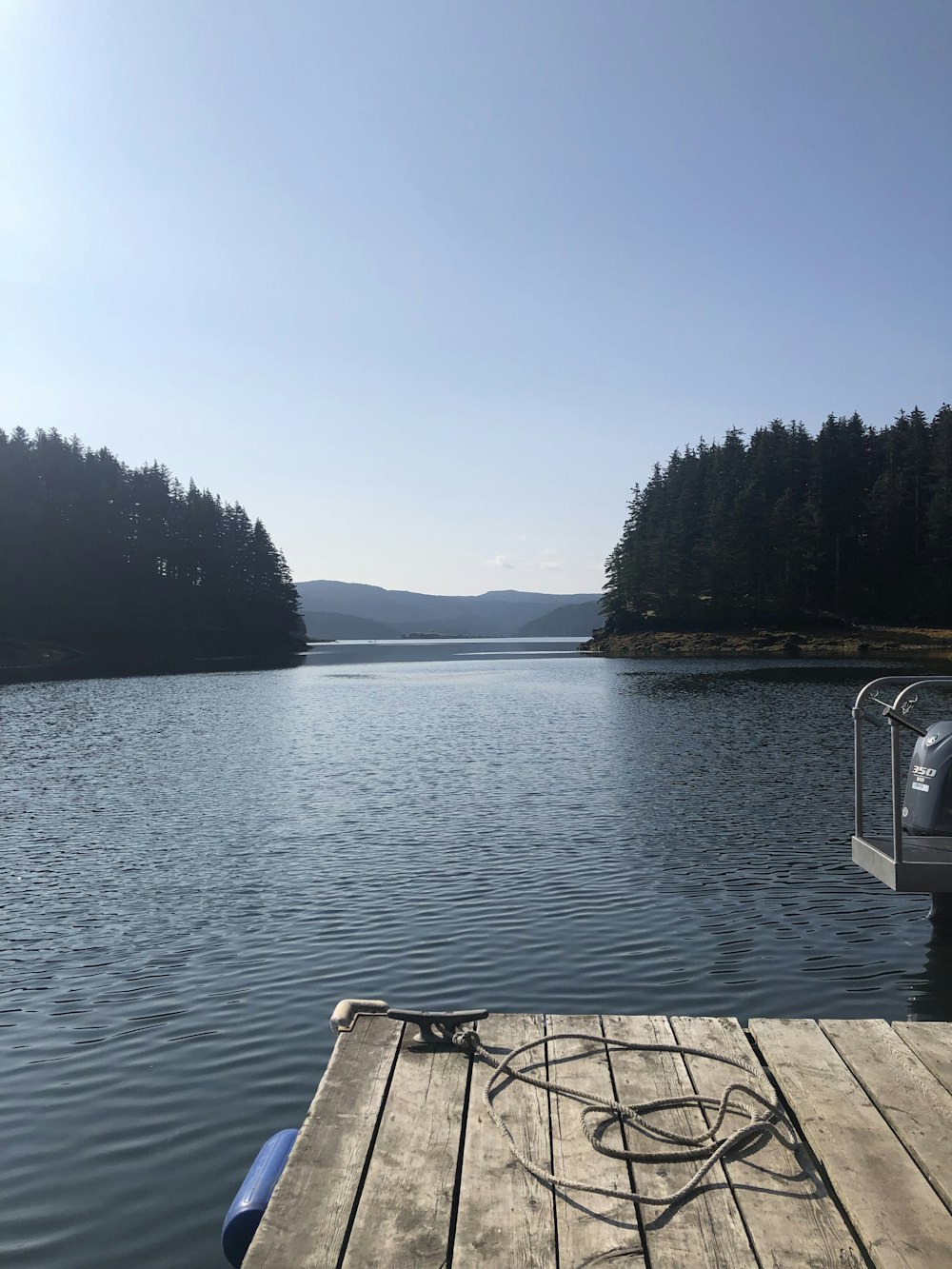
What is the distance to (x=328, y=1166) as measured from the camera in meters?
4.14

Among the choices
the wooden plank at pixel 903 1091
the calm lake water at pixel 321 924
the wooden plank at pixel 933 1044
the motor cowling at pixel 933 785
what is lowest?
the calm lake water at pixel 321 924

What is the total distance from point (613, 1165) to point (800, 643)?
86089 millimetres

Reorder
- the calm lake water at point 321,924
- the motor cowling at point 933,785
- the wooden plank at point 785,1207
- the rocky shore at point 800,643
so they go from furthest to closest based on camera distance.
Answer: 1. the rocky shore at point 800,643
2. the motor cowling at point 933,785
3. the calm lake water at point 321,924
4. the wooden plank at point 785,1207

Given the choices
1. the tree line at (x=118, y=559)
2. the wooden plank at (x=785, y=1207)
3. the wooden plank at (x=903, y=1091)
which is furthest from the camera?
the tree line at (x=118, y=559)

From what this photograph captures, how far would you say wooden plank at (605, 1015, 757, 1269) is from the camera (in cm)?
353

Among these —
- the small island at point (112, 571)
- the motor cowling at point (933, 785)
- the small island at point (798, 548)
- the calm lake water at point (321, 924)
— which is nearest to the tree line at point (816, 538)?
the small island at point (798, 548)

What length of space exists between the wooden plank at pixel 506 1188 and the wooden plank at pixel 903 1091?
1587 millimetres

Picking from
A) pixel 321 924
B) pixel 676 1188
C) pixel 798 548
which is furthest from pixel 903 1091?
pixel 798 548

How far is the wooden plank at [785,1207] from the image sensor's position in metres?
3.52

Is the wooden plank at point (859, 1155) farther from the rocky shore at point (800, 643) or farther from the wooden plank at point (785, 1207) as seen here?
the rocky shore at point (800, 643)

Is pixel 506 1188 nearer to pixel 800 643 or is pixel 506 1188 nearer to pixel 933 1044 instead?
pixel 933 1044

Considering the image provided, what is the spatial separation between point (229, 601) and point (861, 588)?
81.1m

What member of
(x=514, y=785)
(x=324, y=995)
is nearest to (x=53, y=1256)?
(x=324, y=995)

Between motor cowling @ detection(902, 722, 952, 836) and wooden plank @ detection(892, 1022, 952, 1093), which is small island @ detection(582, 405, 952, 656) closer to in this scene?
motor cowling @ detection(902, 722, 952, 836)
